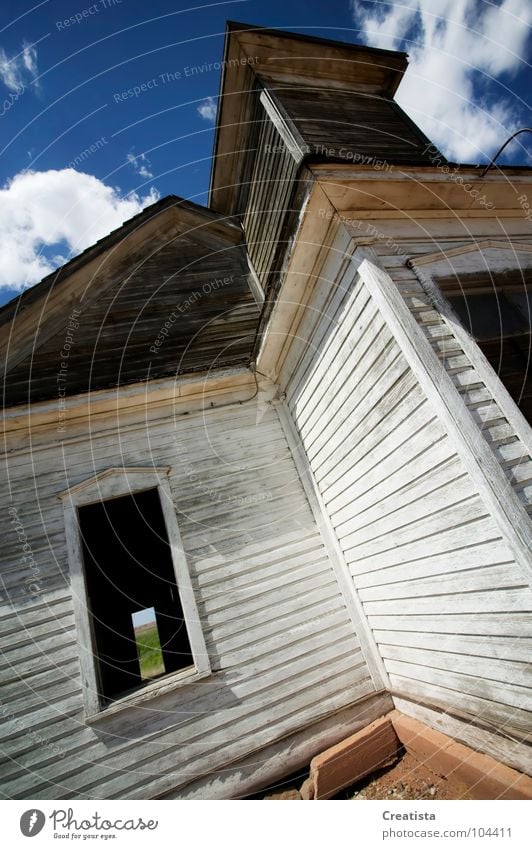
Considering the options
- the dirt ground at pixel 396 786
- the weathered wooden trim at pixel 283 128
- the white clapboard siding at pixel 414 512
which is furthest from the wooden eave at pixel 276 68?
the dirt ground at pixel 396 786

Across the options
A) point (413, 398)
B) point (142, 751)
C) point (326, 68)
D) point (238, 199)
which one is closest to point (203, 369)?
point (413, 398)

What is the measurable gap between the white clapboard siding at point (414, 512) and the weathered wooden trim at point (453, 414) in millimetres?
93

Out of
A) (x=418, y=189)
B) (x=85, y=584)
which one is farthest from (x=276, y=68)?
(x=85, y=584)

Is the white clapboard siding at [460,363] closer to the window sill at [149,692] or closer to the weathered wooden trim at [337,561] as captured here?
the weathered wooden trim at [337,561]

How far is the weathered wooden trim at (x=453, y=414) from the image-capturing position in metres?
2.31

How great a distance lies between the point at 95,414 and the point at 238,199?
5898 millimetres

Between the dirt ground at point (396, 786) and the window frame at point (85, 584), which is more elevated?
the window frame at point (85, 584)

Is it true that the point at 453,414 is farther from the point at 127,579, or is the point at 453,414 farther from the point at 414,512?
the point at 127,579

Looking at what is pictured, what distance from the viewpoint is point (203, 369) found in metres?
4.85

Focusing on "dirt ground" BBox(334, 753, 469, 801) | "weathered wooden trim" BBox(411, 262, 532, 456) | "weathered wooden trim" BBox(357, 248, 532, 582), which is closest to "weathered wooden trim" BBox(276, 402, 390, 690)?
"dirt ground" BBox(334, 753, 469, 801)

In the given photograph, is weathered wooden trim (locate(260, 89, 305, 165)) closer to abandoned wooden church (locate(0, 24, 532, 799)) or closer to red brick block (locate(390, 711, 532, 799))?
abandoned wooden church (locate(0, 24, 532, 799))

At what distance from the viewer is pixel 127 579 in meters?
7.87

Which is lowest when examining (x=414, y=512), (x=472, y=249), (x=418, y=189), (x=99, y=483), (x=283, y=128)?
(x=414, y=512)

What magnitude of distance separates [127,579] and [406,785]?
6.16 m
